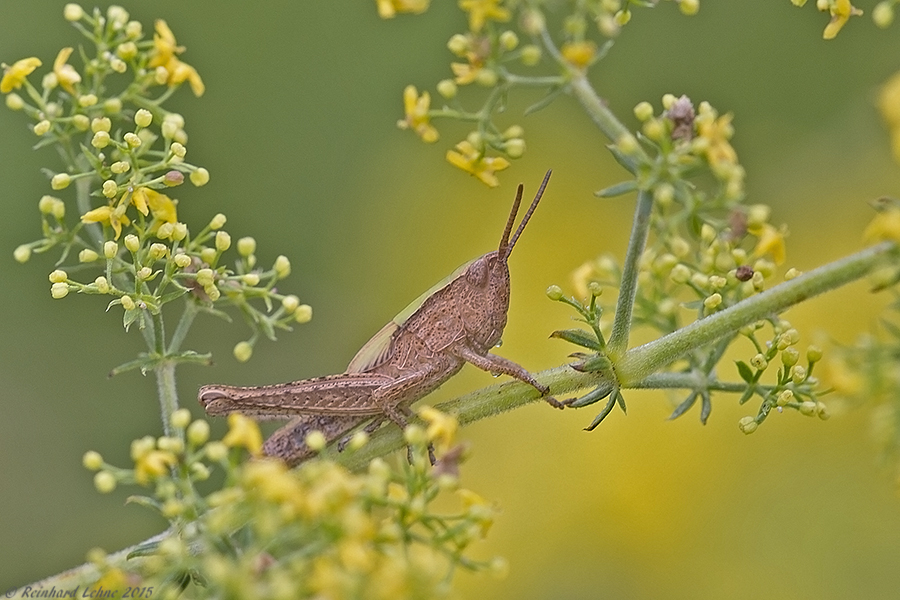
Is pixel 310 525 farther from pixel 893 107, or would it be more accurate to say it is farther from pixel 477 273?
pixel 477 273

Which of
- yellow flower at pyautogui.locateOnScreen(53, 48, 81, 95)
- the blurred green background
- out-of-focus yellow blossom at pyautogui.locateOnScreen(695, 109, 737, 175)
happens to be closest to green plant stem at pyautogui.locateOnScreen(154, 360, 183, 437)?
yellow flower at pyautogui.locateOnScreen(53, 48, 81, 95)

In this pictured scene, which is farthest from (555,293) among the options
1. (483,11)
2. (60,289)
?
(60,289)

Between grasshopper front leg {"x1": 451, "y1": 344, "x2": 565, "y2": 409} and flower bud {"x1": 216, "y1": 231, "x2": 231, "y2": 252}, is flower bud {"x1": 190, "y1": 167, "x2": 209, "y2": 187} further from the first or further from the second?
grasshopper front leg {"x1": 451, "y1": 344, "x2": 565, "y2": 409}

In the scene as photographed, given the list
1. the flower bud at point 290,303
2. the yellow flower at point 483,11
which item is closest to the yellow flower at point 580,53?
the yellow flower at point 483,11

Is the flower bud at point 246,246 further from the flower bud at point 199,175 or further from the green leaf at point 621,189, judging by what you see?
the green leaf at point 621,189

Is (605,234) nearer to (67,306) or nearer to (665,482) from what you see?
(665,482)

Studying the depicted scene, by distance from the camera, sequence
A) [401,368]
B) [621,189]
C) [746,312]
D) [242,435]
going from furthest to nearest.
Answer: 1. [401,368]
2. [746,312]
3. [621,189]
4. [242,435]
